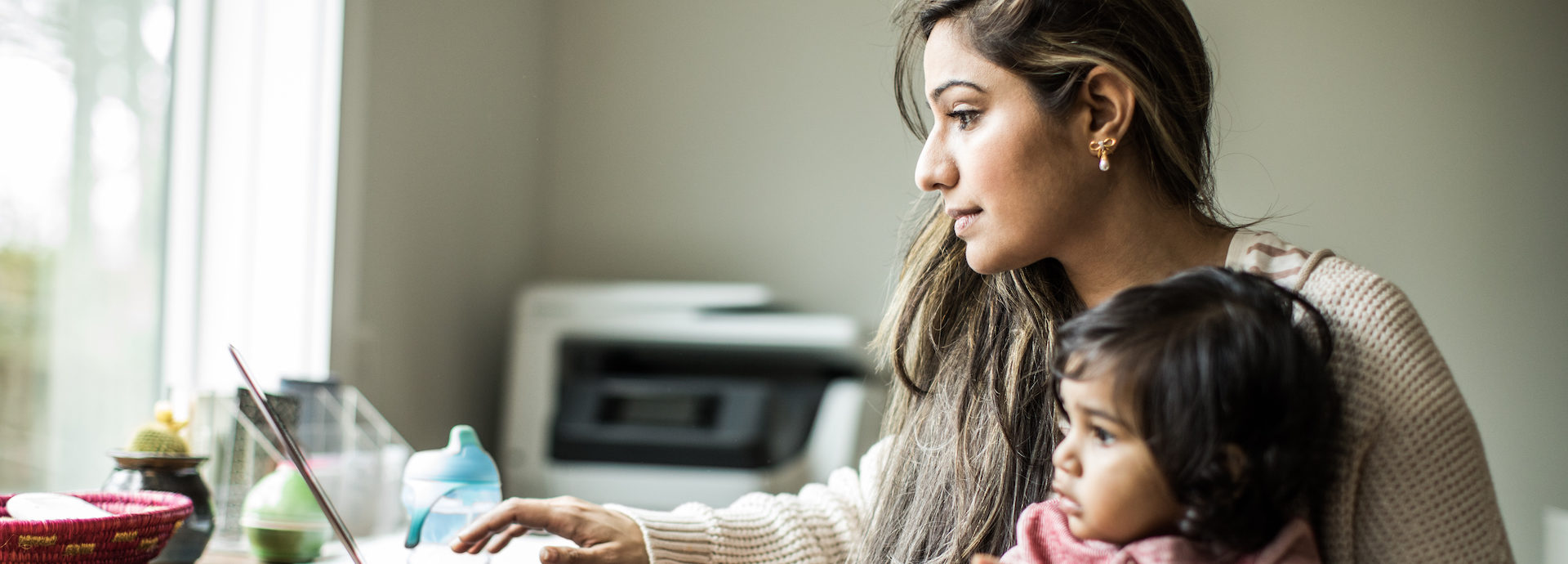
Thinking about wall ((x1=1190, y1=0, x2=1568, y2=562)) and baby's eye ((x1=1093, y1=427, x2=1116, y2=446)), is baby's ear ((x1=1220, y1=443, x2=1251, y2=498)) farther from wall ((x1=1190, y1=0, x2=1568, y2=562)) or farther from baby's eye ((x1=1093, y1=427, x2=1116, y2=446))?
wall ((x1=1190, y1=0, x2=1568, y2=562))

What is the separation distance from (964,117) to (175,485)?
2.63ft

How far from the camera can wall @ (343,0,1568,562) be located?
2125mm

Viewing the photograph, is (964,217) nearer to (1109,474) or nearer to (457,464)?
(1109,474)

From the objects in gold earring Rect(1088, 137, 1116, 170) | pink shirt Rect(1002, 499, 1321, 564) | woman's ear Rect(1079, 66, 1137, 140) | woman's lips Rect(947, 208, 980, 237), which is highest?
woman's ear Rect(1079, 66, 1137, 140)

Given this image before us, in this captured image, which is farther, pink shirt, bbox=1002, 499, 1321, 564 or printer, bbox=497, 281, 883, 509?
printer, bbox=497, 281, 883, 509

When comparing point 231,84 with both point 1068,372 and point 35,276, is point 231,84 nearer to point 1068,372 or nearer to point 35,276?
point 35,276

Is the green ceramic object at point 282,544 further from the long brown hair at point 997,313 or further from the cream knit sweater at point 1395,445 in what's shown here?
the cream knit sweater at point 1395,445

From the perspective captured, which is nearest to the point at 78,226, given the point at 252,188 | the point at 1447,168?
the point at 252,188

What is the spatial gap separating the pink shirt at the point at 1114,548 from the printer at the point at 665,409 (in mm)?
1318

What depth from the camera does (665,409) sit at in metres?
2.22

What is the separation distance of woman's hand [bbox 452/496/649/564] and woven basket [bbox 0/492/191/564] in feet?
0.81

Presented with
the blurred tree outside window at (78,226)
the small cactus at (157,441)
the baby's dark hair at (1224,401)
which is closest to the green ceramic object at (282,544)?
the small cactus at (157,441)

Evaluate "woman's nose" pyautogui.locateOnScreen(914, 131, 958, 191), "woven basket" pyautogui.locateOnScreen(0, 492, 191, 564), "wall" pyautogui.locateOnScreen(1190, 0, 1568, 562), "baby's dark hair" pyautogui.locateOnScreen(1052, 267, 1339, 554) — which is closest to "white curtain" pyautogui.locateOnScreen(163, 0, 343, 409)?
"woven basket" pyautogui.locateOnScreen(0, 492, 191, 564)

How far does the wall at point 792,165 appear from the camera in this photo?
6.97 ft
